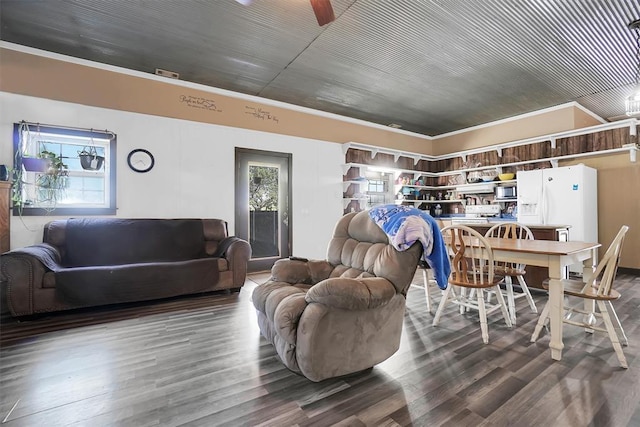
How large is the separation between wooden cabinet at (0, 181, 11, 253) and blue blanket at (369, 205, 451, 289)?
3904 mm

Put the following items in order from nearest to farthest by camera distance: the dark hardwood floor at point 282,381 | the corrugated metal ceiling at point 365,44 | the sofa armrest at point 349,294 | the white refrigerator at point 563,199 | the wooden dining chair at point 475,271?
the dark hardwood floor at point 282,381 → the sofa armrest at point 349,294 → the wooden dining chair at point 475,271 → the corrugated metal ceiling at point 365,44 → the white refrigerator at point 563,199

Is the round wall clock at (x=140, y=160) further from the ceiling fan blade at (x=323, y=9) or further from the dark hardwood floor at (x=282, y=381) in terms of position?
the ceiling fan blade at (x=323, y=9)

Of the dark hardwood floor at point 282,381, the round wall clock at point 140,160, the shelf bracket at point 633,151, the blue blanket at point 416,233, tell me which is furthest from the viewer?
the shelf bracket at point 633,151

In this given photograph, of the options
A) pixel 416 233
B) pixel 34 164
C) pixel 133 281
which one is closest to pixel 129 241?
pixel 133 281

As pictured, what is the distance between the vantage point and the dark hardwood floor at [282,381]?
5.05 ft

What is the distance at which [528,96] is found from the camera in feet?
16.4

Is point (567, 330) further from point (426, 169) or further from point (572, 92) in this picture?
point (426, 169)

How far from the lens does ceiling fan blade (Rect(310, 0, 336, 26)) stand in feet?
7.13

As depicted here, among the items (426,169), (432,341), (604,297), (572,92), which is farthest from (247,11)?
(426,169)

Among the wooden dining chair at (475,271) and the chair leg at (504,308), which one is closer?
the wooden dining chair at (475,271)

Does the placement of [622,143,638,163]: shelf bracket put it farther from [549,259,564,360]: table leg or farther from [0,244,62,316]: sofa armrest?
[0,244,62,316]: sofa armrest

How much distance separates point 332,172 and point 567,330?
4.28m

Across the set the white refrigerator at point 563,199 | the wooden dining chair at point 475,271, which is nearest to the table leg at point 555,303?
the wooden dining chair at point 475,271

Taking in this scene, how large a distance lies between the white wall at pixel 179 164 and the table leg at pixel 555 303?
3939 mm
